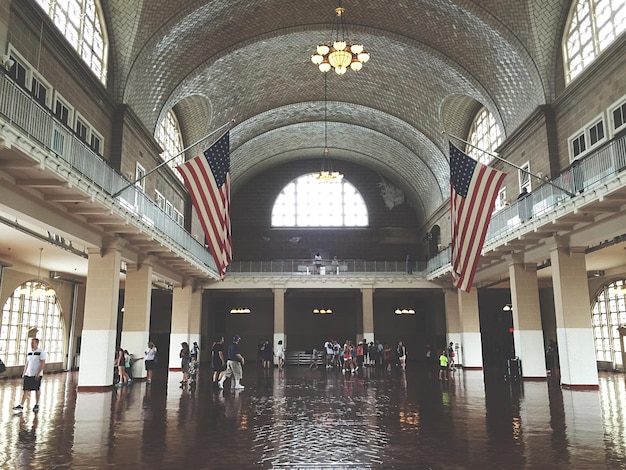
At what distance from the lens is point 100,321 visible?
1692cm

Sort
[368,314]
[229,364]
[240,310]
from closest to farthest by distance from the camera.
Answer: [229,364], [368,314], [240,310]

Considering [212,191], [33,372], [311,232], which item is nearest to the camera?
[33,372]

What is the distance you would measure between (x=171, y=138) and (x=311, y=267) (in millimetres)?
11471

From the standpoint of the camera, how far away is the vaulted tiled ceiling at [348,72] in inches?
757

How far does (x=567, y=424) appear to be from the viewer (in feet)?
31.0

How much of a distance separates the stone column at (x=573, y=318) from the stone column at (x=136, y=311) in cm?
1477

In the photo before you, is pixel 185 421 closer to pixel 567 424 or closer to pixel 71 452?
pixel 71 452

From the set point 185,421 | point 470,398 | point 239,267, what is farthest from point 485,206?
point 239,267

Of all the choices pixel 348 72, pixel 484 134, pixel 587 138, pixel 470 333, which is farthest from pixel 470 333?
pixel 348 72

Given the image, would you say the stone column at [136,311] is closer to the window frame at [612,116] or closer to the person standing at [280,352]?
the person standing at [280,352]

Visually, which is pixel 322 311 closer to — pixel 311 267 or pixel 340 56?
pixel 311 267

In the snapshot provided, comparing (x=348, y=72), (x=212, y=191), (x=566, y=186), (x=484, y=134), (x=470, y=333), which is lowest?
(x=470, y=333)

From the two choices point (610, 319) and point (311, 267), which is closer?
point (610, 319)

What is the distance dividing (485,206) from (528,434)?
6.55 m
